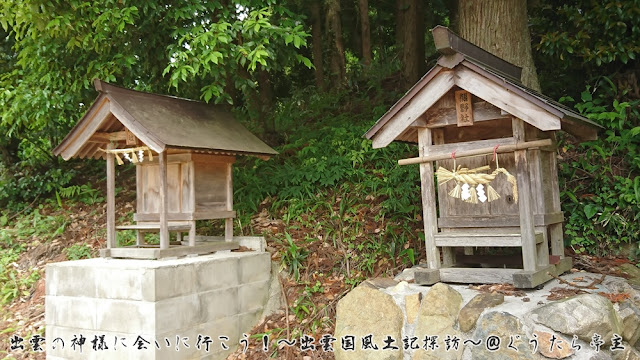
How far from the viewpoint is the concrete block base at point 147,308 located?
5742 millimetres

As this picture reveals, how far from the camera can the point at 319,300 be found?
6.99m

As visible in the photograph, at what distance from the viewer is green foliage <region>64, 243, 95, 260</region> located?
28.9 ft

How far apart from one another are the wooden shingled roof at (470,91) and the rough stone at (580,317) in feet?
5.56

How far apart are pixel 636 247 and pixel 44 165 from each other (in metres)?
12.1

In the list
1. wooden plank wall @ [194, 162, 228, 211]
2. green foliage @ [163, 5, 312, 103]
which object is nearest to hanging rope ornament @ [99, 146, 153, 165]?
wooden plank wall @ [194, 162, 228, 211]

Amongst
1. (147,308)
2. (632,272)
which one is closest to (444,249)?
(632,272)

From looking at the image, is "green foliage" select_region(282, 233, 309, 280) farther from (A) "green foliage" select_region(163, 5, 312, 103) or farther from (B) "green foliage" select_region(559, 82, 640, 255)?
(B) "green foliage" select_region(559, 82, 640, 255)

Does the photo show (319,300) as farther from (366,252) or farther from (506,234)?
(506,234)

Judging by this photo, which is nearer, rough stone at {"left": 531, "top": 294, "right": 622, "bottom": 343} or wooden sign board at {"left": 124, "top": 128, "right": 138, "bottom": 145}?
rough stone at {"left": 531, "top": 294, "right": 622, "bottom": 343}

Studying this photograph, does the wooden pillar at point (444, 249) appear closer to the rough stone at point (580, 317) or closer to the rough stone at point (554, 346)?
the rough stone at point (580, 317)

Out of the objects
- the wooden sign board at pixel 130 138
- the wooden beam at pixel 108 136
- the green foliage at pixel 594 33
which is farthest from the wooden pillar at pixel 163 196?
the green foliage at pixel 594 33

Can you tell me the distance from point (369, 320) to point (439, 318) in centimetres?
80

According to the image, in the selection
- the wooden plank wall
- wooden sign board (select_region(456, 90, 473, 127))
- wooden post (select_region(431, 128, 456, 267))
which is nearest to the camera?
wooden sign board (select_region(456, 90, 473, 127))

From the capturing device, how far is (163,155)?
663 cm
